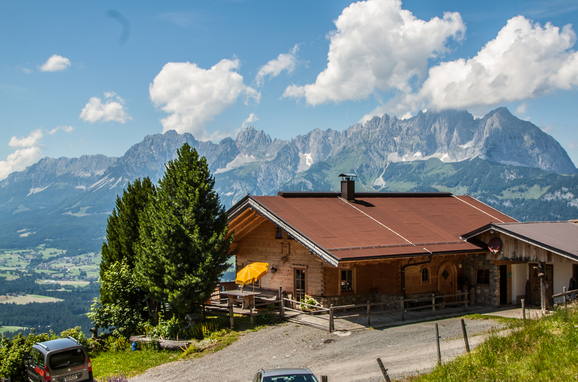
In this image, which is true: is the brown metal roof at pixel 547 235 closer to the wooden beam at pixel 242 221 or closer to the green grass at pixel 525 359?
the green grass at pixel 525 359

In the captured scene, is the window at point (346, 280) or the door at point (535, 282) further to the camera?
the window at point (346, 280)

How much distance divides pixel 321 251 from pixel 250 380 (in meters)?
7.20

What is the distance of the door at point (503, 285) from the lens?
2489 cm

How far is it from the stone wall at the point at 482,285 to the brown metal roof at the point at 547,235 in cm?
145

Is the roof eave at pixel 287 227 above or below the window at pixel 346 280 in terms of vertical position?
above

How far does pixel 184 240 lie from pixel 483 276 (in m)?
16.1

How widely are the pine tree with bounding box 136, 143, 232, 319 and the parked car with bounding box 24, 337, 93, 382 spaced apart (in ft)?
17.2

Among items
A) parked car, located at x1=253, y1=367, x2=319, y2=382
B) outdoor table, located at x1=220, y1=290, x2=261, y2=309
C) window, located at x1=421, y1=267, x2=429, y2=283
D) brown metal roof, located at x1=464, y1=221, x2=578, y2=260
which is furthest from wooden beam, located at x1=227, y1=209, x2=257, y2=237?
parked car, located at x1=253, y1=367, x2=319, y2=382

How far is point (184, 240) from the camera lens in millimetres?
20859

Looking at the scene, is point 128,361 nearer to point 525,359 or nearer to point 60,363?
point 60,363

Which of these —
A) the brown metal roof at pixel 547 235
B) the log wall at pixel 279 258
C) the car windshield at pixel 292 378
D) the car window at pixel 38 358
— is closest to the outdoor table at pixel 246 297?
the log wall at pixel 279 258

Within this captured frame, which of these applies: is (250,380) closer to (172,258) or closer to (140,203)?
(172,258)

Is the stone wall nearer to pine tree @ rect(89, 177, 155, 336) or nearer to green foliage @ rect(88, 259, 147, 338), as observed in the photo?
pine tree @ rect(89, 177, 155, 336)

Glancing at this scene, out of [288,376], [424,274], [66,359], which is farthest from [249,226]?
[288,376]
